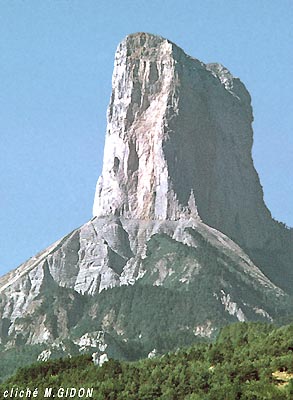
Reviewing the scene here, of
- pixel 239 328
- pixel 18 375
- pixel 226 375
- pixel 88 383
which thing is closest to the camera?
pixel 226 375

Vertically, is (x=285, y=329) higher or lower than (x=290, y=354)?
higher

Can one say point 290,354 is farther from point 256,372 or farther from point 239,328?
point 239,328

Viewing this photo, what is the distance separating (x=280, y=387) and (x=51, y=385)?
26842 millimetres

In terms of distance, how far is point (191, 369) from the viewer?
132 m

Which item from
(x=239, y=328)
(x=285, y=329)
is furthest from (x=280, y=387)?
(x=239, y=328)

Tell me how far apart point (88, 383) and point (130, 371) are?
24.6ft

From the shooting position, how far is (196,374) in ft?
419

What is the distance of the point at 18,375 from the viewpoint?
148 meters

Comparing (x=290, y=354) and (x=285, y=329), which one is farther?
(x=285, y=329)

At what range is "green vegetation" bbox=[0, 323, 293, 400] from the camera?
4678 inches

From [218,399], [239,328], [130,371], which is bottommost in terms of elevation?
[218,399]

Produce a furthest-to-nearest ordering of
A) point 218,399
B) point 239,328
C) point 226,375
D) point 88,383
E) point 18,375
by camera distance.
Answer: point 239,328
point 18,375
point 88,383
point 226,375
point 218,399

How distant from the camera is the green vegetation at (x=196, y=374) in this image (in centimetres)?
11881

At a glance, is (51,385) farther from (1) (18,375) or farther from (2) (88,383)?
(1) (18,375)
